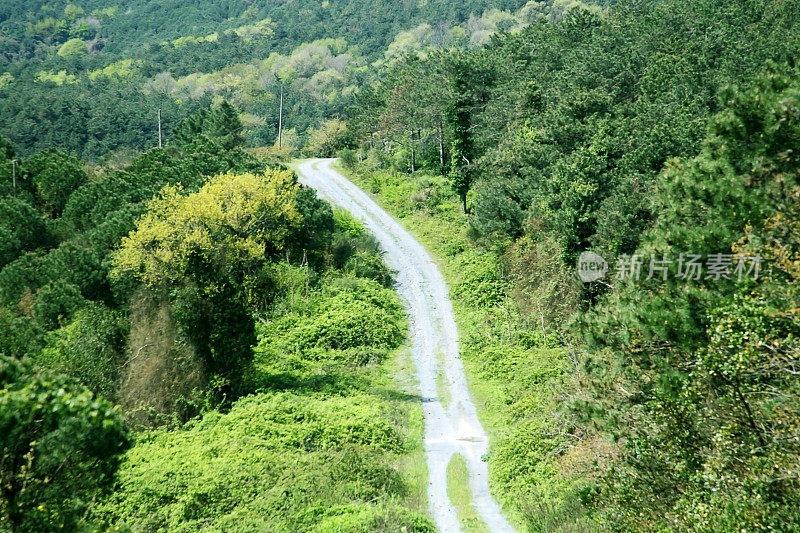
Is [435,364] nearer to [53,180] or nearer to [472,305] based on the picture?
[472,305]

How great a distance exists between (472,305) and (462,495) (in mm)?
15351

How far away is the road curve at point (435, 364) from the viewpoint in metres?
18.0

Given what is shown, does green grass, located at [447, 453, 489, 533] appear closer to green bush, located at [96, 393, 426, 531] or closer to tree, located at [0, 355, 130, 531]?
green bush, located at [96, 393, 426, 531]

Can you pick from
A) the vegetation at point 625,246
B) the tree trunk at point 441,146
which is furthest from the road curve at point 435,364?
the tree trunk at point 441,146

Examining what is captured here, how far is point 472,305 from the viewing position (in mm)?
32812

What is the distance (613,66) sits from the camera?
3734 cm

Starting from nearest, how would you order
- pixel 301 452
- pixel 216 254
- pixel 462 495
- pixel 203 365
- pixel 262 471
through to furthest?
pixel 462 495 → pixel 262 471 → pixel 301 452 → pixel 203 365 → pixel 216 254

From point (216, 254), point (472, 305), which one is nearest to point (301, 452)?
point (216, 254)

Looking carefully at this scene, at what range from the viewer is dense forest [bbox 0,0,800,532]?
32.9ft

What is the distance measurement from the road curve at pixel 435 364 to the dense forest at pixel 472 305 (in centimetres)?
50

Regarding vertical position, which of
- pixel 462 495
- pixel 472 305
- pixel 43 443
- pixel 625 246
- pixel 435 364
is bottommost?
pixel 435 364

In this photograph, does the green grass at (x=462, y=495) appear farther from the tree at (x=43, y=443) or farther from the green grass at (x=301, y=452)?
the tree at (x=43, y=443)

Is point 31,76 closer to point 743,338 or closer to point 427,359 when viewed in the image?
point 427,359

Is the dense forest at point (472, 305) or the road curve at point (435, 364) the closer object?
the dense forest at point (472, 305)
